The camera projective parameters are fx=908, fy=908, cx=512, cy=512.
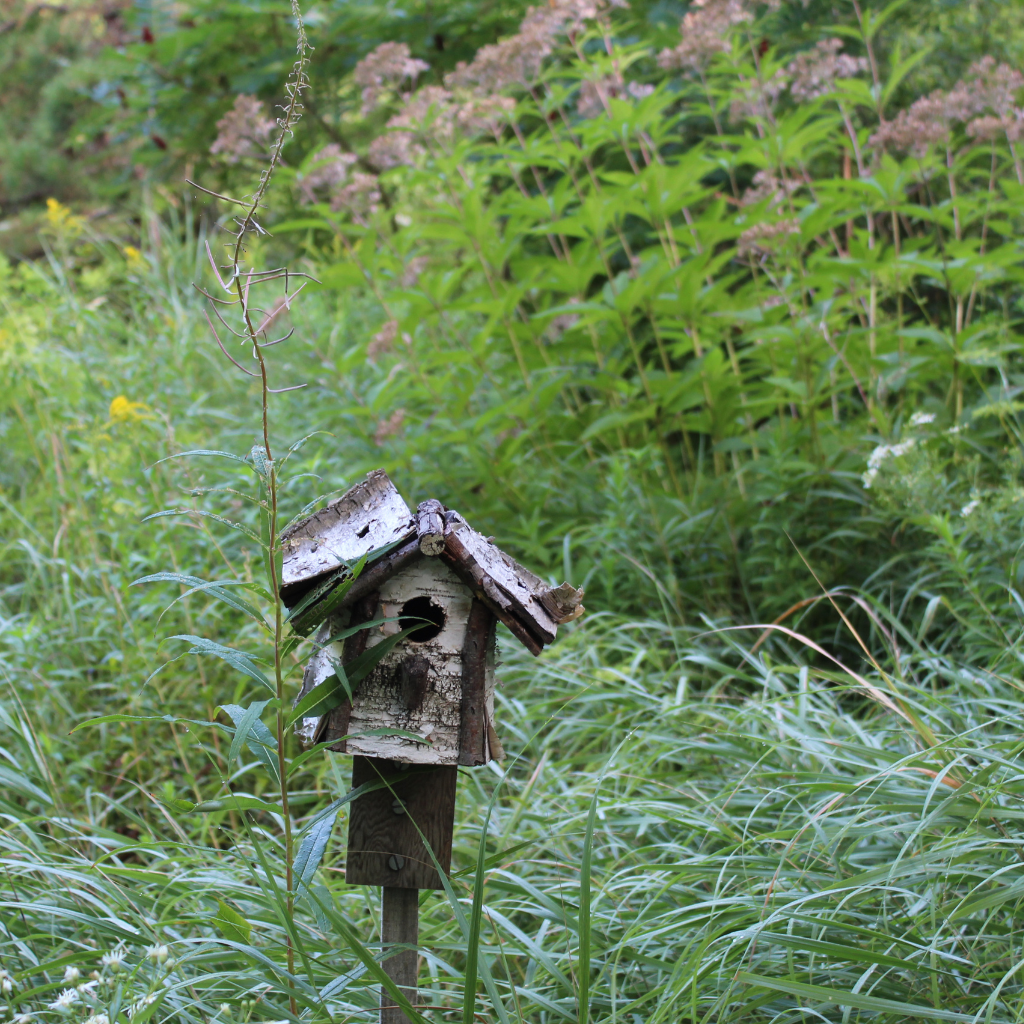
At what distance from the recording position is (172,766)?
229 centimetres

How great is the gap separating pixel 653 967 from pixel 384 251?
2.53 m

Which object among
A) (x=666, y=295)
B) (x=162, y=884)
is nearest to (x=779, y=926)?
(x=162, y=884)

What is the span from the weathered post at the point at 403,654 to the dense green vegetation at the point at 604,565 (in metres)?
0.08

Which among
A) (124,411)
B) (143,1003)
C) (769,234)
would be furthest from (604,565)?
(143,1003)

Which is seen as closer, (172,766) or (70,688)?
(172,766)

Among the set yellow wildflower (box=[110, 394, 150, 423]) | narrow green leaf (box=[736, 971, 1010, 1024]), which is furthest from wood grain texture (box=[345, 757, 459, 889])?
yellow wildflower (box=[110, 394, 150, 423])

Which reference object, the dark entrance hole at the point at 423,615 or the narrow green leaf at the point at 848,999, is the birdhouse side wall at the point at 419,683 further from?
the narrow green leaf at the point at 848,999

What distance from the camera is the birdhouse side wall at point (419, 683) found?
1187 millimetres

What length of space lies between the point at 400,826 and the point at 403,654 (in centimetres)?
25

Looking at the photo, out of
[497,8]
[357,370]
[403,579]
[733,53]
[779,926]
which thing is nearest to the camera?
[403,579]

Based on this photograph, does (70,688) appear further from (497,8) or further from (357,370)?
(497,8)

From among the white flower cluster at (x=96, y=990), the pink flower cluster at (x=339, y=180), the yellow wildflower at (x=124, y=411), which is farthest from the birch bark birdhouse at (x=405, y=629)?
the pink flower cluster at (x=339, y=180)

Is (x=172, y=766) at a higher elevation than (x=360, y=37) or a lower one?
lower

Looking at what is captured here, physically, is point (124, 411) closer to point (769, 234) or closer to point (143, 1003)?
point (143, 1003)
